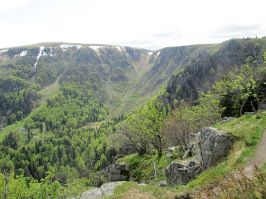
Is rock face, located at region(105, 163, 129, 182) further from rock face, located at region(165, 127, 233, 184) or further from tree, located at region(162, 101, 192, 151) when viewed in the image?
rock face, located at region(165, 127, 233, 184)

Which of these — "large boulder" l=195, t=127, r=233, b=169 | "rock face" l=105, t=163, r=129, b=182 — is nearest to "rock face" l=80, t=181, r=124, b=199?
"large boulder" l=195, t=127, r=233, b=169

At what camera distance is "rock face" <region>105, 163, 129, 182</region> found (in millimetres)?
82244

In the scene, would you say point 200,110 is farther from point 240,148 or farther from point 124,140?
point 240,148

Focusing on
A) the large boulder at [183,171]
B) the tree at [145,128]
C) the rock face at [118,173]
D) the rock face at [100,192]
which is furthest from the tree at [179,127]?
the rock face at [100,192]

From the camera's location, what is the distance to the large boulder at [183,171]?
41812mm

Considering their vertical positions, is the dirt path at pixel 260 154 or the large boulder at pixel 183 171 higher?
the dirt path at pixel 260 154

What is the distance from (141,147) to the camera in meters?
89.2

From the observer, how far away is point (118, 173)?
8438 cm

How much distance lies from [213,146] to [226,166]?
8.46 metres

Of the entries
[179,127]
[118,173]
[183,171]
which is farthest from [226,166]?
[118,173]

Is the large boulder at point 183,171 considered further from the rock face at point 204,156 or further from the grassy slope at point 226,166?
the grassy slope at point 226,166

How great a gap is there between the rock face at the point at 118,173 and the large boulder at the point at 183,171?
35.8m

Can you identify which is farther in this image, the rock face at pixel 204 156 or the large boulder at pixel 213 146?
the rock face at pixel 204 156

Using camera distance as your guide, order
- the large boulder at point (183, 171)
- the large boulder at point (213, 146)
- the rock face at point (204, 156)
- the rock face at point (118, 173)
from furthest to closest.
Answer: the rock face at point (118, 173), the large boulder at point (183, 171), the rock face at point (204, 156), the large boulder at point (213, 146)
